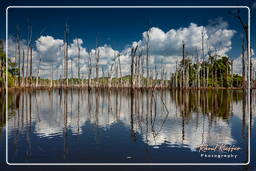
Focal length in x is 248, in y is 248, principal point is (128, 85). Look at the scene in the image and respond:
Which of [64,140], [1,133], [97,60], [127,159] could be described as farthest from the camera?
[97,60]

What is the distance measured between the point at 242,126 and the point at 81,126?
8.91 m

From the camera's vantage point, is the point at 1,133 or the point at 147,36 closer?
the point at 1,133

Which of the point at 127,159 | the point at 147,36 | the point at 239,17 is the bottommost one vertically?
the point at 127,159

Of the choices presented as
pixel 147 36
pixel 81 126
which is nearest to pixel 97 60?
pixel 147 36

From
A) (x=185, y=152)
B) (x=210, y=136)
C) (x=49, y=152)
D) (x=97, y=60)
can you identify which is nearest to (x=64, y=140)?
(x=49, y=152)

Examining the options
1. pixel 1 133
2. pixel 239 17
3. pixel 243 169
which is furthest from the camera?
pixel 239 17

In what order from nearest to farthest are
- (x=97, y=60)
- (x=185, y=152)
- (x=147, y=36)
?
(x=185, y=152) → (x=147, y=36) → (x=97, y=60)

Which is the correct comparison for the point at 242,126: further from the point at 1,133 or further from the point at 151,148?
the point at 1,133

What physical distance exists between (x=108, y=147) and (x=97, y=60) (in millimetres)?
67874

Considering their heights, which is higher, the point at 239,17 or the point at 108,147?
the point at 239,17

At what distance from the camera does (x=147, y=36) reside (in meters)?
48.7

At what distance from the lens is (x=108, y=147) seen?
9.55 meters

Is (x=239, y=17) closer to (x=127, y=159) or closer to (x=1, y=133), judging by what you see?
(x=127, y=159)

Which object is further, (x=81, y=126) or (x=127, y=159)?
(x=81, y=126)
